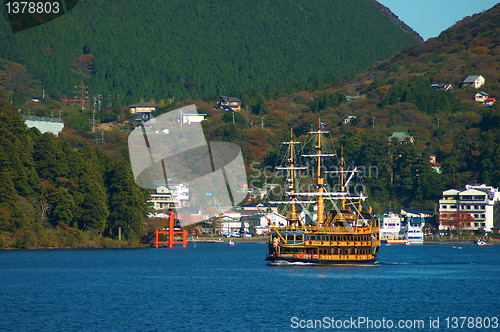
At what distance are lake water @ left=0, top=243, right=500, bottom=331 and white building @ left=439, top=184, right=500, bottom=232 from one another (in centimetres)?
5745

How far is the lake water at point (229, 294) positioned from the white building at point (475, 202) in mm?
57447

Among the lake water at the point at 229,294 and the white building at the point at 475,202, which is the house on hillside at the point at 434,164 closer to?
the white building at the point at 475,202

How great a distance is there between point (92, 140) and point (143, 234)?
88.1m

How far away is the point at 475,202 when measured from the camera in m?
139

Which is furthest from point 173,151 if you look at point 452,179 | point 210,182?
point 452,179

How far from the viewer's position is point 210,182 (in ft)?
552

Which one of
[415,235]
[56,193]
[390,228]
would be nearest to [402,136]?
[390,228]

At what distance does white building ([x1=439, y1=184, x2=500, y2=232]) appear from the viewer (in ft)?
457

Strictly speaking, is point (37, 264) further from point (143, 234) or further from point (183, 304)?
point (143, 234)

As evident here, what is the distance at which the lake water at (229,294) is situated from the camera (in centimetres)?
4344

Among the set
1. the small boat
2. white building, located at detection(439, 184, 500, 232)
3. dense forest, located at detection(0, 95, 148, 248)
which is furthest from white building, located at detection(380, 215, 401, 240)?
dense forest, located at detection(0, 95, 148, 248)

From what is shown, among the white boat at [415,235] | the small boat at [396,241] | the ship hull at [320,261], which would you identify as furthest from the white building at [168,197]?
the ship hull at [320,261]

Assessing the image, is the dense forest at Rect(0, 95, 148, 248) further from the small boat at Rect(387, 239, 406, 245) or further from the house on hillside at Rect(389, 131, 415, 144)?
the house on hillside at Rect(389, 131, 415, 144)

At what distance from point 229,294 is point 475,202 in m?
93.4
